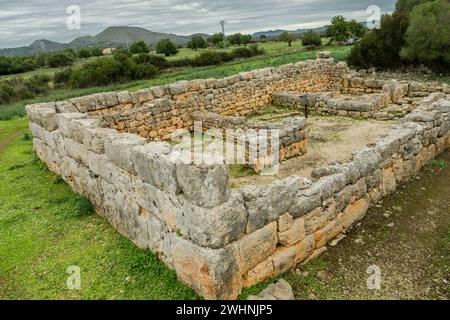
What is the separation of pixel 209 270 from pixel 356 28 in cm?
5695

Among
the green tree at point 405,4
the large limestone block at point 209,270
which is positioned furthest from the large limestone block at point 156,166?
the green tree at point 405,4

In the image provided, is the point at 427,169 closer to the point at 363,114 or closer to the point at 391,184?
the point at 391,184

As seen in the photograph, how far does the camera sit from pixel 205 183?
4.57 meters

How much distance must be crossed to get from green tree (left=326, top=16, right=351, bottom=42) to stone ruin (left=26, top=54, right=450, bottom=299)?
4457cm

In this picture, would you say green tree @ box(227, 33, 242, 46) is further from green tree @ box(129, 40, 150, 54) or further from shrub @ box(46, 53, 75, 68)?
shrub @ box(46, 53, 75, 68)

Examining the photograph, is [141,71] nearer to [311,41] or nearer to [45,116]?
[45,116]

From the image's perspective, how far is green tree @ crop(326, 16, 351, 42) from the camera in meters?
52.8

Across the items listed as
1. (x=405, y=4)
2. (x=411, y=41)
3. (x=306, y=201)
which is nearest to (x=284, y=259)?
(x=306, y=201)

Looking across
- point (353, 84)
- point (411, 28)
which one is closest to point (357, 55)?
point (411, 28)

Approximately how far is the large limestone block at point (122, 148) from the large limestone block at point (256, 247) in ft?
7.55

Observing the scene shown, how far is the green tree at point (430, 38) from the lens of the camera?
23.2 m

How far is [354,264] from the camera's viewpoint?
238 inches

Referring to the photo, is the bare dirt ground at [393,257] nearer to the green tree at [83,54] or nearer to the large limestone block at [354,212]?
the large limestone block at [354,212]
